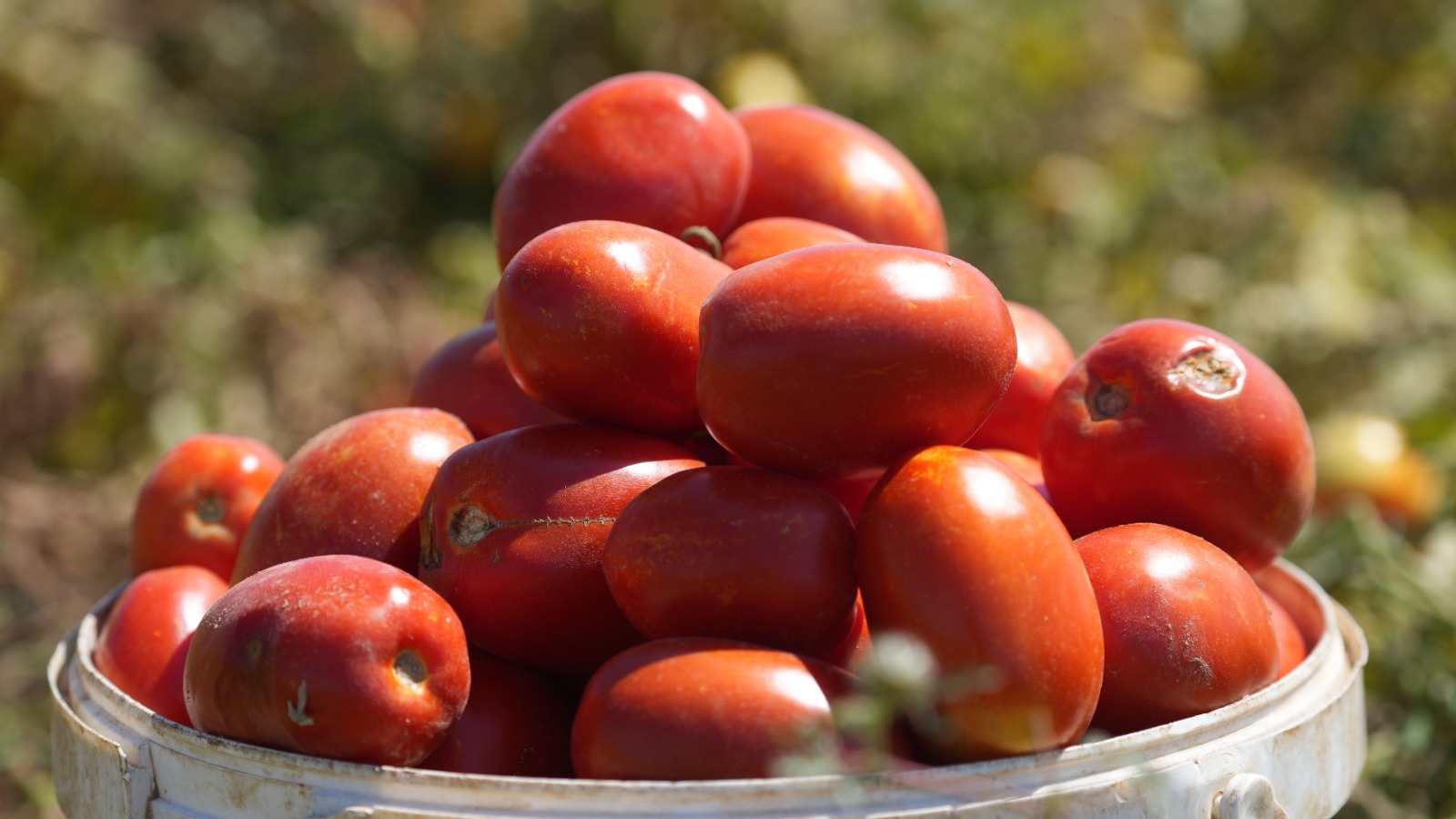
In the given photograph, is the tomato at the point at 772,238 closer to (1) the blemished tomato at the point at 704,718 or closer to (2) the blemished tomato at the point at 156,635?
(1) the blemished tomato at the point at 704,718

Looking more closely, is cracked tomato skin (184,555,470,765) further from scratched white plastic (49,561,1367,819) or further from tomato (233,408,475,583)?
tomato (233,408,475,583)

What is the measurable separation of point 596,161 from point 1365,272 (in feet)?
11.8

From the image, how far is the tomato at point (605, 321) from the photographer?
1.33 m

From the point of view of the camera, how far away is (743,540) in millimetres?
1180

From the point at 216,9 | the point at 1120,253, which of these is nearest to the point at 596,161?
the point at 1120,253

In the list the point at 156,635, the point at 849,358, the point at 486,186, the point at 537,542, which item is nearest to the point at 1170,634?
the point at 849,358

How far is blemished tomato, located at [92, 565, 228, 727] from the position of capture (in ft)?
4.68

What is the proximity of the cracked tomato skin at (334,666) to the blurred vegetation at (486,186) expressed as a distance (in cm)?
167

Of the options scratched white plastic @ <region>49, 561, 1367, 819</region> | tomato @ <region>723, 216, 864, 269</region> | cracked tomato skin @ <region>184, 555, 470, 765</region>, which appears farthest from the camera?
tomato @ <region>723, 216, 864, 269</region>

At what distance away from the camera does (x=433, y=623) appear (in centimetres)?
120

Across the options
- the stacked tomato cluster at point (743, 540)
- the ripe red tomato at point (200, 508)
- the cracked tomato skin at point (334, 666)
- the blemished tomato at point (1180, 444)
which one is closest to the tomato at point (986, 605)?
the stacked tomato cluster at point (743, 540)

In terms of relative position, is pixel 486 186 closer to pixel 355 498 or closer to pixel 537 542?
pixel 355 498

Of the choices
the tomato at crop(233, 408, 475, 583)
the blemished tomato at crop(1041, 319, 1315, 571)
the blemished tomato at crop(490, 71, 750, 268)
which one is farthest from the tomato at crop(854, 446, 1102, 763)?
the blemished tomato at crop(490, 71, 750, 268)

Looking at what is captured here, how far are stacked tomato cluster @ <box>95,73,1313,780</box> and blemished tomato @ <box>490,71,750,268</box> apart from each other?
0.12 m
